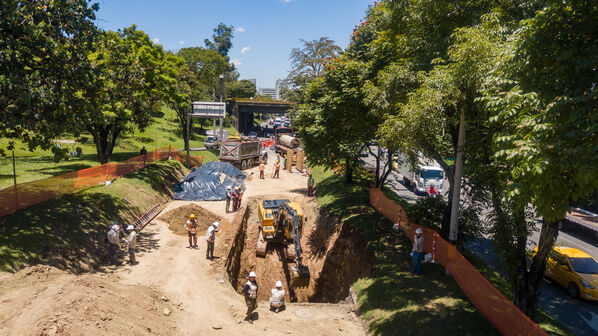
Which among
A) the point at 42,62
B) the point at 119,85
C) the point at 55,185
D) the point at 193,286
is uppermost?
the point at 119,85

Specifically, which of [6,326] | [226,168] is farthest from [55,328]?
[226,168]

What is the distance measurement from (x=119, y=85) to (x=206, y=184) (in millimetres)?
8624

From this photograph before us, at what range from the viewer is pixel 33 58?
456 inches

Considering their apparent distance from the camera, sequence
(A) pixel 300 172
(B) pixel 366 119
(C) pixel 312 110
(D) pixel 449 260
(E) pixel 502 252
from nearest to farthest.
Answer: (E) pixel 502 252 < (D) pixel 449 260 < (B) pixel 366 119 < (C) pixel 312 110 < (A) pixel 300 172

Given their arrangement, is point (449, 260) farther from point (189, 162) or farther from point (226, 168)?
point (189, 162)

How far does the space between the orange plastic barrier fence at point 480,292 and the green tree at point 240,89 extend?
80.4m

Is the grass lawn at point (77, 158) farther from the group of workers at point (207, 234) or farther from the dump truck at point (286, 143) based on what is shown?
the dump truck at point (286, 143)

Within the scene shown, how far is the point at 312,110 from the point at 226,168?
9635mm

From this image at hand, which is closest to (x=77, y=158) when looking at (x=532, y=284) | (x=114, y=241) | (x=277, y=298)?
(x=114, y=241)

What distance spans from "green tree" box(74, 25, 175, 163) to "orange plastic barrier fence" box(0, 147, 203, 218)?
2311mm

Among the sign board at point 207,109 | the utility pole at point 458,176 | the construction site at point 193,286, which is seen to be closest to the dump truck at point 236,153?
the sign board at point 207,109

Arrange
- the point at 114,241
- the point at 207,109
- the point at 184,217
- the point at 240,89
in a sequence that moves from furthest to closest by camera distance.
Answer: the point at 240,89 → the point at 207,109 → the point at 184,217 → the point at 114,241

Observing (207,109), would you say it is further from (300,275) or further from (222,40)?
(222,40)

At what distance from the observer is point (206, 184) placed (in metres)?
23.9
